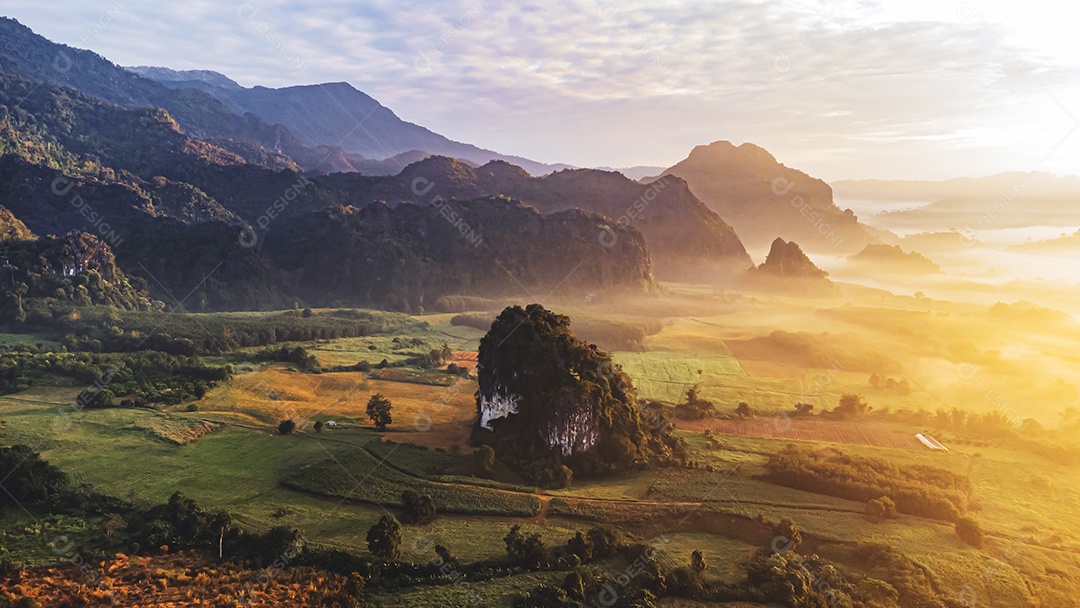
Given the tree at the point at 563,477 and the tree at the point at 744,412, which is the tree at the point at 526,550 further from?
the tree at the point at 744,412

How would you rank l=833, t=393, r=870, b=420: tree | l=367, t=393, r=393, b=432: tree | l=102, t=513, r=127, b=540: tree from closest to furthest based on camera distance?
1. l=102, t=513, r=127, b=540: tree
2. l=367, t=393, r=393, b=432: tree
3. l=833, t=393, r=870, b=420: tree

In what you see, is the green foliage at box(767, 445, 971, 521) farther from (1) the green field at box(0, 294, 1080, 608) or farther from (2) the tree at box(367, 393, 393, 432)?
(2) the tree at box(367, 393, 393, 432)

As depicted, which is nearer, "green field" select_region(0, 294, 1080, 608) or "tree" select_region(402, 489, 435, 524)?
"green field" select_region(0, 294, 1080, 608)

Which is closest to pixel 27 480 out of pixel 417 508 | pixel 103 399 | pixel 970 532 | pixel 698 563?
pixel 103 399

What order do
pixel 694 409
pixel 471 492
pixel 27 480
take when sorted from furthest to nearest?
pixel 694 409 < pixel 471 492 < pixel 27 480

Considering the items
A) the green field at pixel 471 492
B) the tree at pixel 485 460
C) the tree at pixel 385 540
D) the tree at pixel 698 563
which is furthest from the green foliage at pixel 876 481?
the tree at pixel 385 540

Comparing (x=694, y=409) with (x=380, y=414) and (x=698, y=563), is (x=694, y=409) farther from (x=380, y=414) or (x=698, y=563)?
(x=698, y=563)

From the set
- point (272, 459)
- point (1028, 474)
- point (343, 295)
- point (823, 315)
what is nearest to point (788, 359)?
point (823, 315)

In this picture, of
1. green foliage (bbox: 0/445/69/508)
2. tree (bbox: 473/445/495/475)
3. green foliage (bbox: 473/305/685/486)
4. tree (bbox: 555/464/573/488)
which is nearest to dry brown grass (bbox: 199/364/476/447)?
green foliage (bbox: 473/305/685/486)
